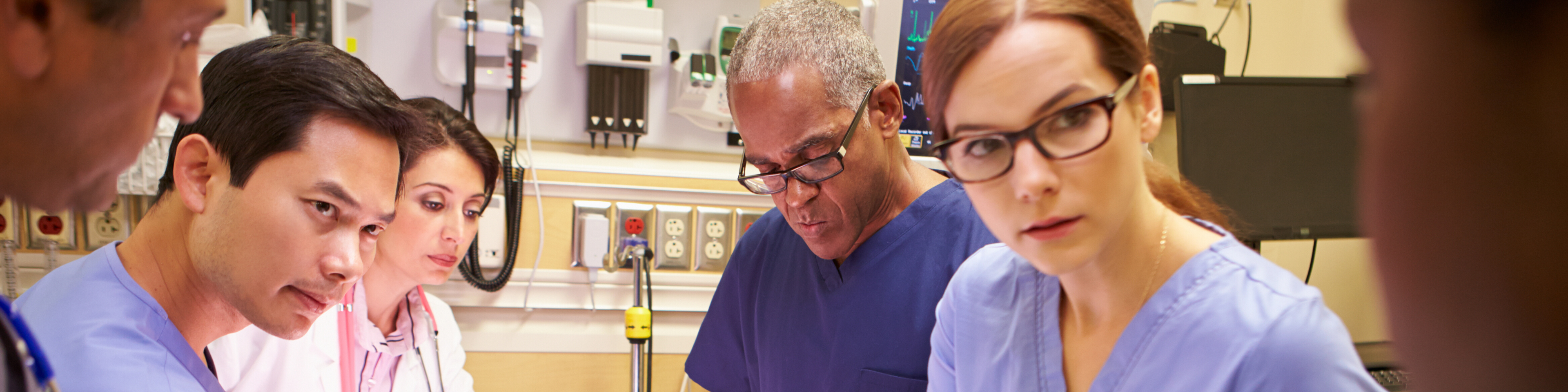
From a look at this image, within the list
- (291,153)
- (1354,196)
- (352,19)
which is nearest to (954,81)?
(1354,196)

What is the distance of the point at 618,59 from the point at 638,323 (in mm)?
754

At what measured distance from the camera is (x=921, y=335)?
3.97 ft

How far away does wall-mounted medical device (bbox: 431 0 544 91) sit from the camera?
2180 mm

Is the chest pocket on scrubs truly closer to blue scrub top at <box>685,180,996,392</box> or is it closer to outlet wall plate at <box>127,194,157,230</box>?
blue scrub top at <box>685,180,996,392</box>

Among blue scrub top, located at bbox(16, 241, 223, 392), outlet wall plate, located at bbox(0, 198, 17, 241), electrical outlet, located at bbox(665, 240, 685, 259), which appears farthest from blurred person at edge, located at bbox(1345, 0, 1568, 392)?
outlet wall plate, located at bbox(0, 198, 17, 241)

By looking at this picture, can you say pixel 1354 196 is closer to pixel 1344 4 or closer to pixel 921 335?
pixel 1344 4

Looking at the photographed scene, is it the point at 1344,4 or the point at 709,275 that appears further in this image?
the point at 709,275

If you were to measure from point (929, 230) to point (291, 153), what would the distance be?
0.95 m

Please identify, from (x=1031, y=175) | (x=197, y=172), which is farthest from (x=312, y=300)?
(x=1031, y=175)

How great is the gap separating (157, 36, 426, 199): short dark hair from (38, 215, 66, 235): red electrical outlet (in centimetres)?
124

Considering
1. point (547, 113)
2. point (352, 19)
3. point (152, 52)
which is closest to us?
point (152, 52)

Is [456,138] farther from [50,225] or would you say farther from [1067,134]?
[1067,134]

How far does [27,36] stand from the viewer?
1.13 ft

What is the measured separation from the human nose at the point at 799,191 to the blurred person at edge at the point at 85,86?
0.89 meters
